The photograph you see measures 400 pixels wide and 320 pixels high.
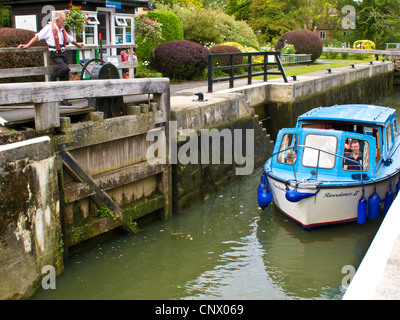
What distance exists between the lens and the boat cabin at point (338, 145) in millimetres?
10516

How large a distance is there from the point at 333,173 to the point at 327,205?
0.70 m

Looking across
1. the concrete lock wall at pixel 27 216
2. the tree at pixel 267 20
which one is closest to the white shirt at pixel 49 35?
the concrete lock wall at pixel 27 216

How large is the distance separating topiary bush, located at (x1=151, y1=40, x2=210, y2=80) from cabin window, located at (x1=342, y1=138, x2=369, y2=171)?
988 cm

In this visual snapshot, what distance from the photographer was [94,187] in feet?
29.1

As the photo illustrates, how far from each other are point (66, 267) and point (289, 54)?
22766 millimetres

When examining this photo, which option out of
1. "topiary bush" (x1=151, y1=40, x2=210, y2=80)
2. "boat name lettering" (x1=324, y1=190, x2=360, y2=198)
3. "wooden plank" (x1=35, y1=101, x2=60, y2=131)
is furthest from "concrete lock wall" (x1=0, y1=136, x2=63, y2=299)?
"topiary bush" (x1=151, y1=40, x2=210, y2=80)

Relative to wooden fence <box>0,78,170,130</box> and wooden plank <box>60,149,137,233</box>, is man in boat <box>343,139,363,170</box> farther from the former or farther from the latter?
wooden plank <box>60,149,137,233</box>

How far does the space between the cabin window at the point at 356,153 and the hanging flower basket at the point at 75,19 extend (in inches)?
399

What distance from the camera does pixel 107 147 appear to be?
9.43m

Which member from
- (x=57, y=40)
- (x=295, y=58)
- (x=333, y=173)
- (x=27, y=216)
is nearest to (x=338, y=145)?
(x=333, y=173)

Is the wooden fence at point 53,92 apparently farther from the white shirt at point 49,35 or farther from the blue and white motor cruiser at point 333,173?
the blue and white motor cruiser at point 333,173

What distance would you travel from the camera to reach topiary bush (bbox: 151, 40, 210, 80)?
19469mm
